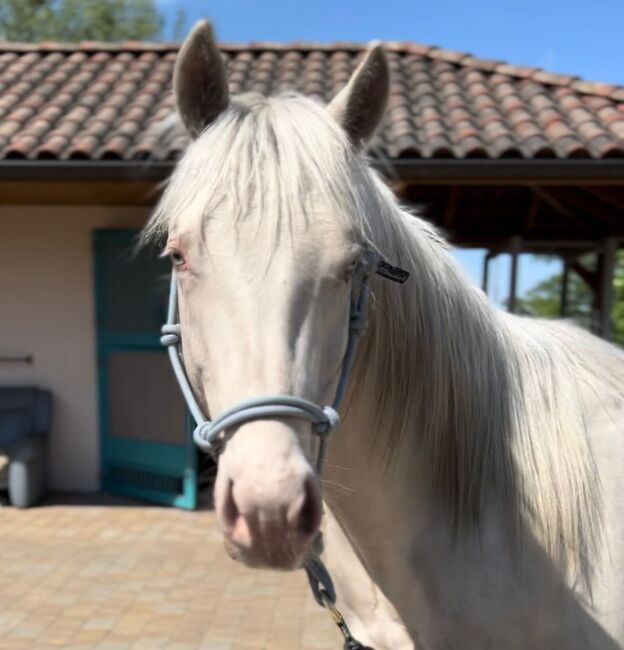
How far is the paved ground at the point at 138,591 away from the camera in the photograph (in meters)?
3.58

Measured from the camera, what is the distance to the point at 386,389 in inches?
59.7

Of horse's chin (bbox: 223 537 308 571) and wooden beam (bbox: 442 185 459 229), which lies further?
wooden beam (bbox: 442 185 459 229)

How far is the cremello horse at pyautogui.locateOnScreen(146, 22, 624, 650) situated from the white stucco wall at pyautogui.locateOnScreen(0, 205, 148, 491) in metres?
4.68

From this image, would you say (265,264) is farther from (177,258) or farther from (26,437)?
(26,437)

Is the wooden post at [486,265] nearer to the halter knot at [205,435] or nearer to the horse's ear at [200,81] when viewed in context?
the horse's ear at [200,81]

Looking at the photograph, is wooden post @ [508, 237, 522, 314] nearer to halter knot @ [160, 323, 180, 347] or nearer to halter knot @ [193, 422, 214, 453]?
halter knot @ [160, 323, 180, 347]

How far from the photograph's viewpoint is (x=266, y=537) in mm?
1053

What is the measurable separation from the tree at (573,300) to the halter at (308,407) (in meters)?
3.62

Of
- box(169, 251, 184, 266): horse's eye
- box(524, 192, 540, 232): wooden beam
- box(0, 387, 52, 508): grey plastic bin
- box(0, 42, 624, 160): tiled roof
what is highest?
box(0, 42, 624, 160): tiled roof

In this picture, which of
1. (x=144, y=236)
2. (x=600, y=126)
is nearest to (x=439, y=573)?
(x=144, y=236)

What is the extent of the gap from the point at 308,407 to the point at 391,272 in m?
0.40

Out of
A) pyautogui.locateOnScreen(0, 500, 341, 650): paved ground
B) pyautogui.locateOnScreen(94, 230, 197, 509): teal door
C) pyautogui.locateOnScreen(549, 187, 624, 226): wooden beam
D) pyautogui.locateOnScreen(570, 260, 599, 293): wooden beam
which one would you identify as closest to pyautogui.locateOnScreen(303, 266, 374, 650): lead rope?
pyautogui.locateOnScreen(0, 500, 341, 650): paved ground

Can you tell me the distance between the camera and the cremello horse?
1176 mm

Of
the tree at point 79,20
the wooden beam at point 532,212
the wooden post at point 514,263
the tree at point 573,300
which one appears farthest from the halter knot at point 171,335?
the tree at point 79,20
